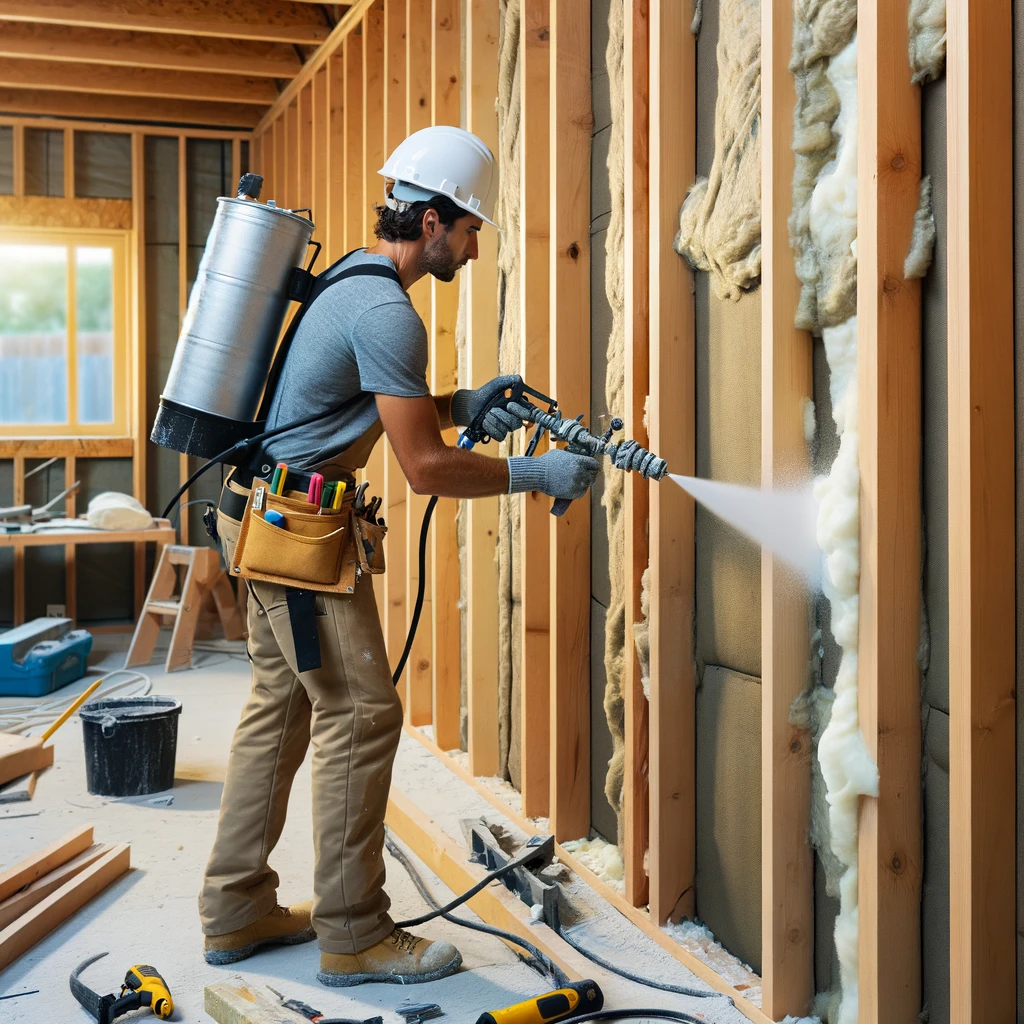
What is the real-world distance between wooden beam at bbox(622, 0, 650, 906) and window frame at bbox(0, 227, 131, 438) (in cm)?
519

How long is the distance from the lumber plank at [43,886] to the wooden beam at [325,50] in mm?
3469

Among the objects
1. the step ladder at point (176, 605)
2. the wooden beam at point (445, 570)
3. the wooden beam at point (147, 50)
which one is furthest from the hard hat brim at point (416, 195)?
the wooden beam at point (147, 50)

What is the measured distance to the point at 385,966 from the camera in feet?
7.49

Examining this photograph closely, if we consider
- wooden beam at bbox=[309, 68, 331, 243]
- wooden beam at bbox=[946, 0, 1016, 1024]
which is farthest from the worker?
wooden beam at bbox=[309, 68, 331, 243]

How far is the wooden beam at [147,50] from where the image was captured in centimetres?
557

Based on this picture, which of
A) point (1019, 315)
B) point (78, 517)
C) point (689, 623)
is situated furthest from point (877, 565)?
point (78, 517)

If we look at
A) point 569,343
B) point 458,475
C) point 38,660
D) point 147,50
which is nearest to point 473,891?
point 458,475

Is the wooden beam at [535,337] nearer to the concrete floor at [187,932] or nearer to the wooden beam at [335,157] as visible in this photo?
the concrete floor at [187,932]

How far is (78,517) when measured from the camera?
6691mm

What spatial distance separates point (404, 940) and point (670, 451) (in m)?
1.20

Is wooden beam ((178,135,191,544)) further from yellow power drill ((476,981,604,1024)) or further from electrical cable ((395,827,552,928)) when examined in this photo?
yellow power drill ((476,981,604,1024))

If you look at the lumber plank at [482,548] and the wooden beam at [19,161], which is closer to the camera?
the lumber plank at [482,548]

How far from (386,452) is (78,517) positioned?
10.7 feet

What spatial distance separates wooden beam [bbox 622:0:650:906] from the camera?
243 centimetres
